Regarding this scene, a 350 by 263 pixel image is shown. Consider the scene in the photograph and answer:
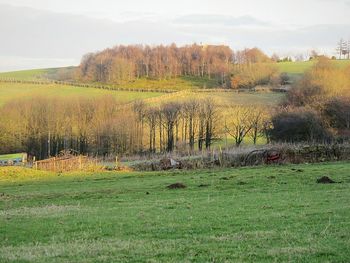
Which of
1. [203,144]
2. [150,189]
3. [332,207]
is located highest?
[332,207]

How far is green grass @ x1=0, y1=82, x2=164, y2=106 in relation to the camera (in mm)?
126500

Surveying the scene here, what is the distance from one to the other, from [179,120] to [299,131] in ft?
104

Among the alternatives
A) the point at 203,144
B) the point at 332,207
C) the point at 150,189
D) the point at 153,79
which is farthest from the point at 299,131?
the point at 153,79

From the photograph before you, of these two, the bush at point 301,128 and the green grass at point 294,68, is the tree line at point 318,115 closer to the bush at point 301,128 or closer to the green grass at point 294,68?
the bush at point 301,128

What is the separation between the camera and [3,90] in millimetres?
140625

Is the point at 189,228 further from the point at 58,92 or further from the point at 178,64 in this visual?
the point at 178,64

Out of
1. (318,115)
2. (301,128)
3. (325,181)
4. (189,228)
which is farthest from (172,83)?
(189,228)

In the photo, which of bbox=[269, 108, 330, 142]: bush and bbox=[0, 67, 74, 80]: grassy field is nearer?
bbox=[269, 108, 330, 142]: bush

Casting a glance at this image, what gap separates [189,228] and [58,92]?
12707cm

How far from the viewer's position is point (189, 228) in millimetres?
15398

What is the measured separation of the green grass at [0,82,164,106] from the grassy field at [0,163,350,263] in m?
98.6

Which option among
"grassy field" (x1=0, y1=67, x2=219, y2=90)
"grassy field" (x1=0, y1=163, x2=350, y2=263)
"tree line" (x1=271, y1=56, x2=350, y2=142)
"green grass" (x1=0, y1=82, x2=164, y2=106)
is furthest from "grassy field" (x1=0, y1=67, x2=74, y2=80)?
"grassy field" (x1=0, y1=163, x2=350, y2=263)

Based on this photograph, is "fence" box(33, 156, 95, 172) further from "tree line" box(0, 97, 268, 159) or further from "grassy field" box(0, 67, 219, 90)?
"grassy field" box(0, 67, 219, 90)

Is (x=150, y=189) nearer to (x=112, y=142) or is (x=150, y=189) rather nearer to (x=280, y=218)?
(x=280, y=218)
